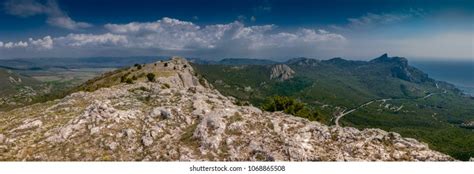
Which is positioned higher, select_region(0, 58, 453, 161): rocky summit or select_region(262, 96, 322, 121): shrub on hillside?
select_region(0, 58, 453, 161): rocky summit

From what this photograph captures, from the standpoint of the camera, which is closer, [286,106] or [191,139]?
[191,139]

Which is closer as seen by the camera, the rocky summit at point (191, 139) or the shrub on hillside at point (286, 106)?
the rocky summit at point (191, 139)

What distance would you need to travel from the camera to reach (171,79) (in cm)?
6544

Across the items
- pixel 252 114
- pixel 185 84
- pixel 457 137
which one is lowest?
pixel 457 137

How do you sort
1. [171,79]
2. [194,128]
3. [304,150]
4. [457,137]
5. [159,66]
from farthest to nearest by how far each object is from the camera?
[457,137] < [159,66] < [171,79] < [194,128] < [304,150]

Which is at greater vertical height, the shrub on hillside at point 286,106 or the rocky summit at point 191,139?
the rocky summit at point 191,139

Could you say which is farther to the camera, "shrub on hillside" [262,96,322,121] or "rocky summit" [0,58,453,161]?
"shrub on hillside" [262,96,322,121]

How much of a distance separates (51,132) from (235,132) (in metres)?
6.72

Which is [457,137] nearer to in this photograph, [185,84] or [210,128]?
[185,84]

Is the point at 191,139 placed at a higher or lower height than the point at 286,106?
higher
